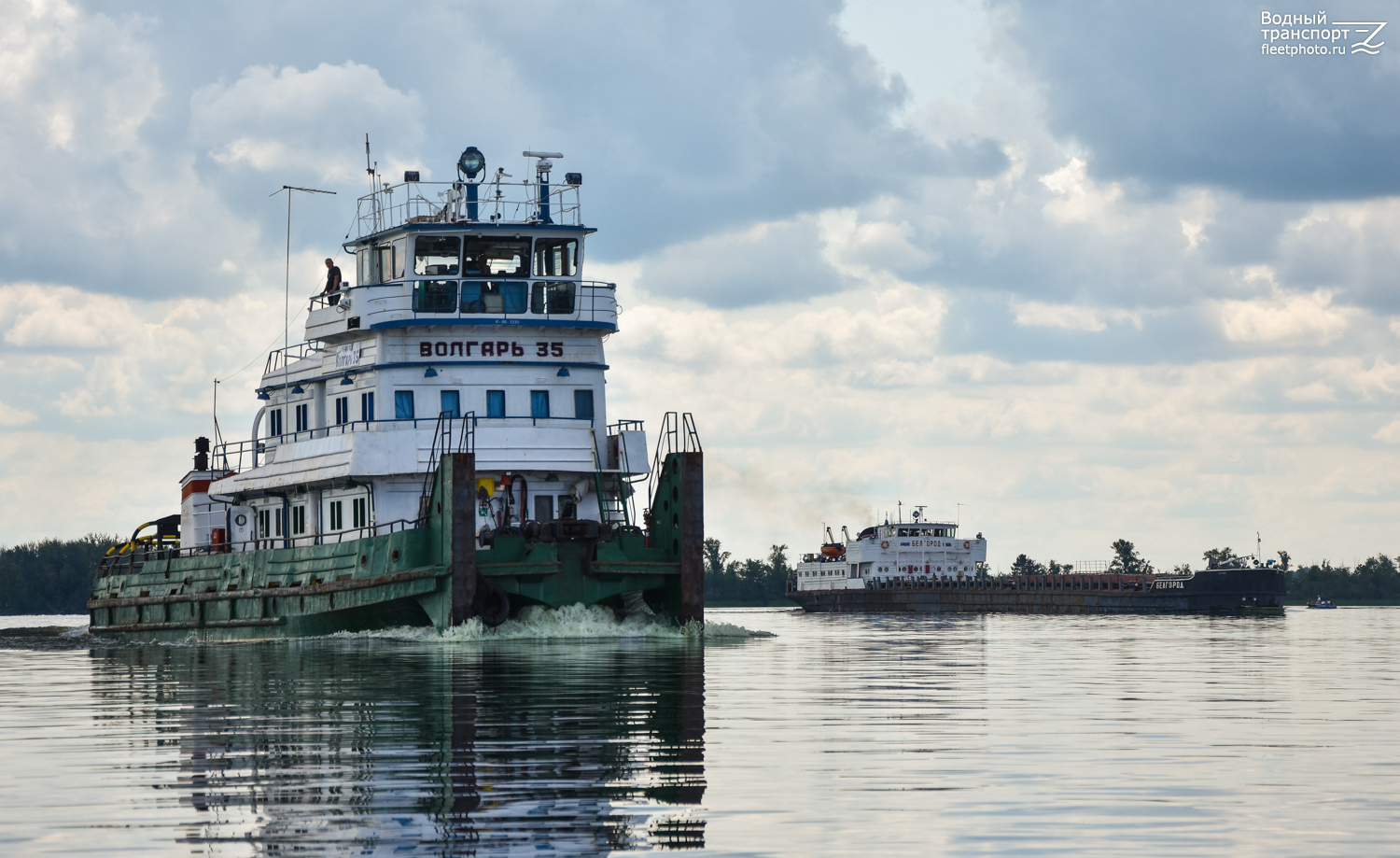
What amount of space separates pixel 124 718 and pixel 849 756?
28.9 feet

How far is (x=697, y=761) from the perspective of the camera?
14250 mm

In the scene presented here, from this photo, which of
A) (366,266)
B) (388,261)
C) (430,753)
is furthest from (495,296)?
(430,753)

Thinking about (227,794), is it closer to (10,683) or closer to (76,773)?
(76,773)

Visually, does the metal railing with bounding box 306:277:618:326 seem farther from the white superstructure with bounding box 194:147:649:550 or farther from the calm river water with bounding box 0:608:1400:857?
the calm river water with bounding box 0:608:1400:857

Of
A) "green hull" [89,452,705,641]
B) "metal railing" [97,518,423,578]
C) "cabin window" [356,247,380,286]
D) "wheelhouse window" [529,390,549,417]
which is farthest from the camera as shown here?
"cabin window" [356,247,380,286]

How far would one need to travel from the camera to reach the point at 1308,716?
61.7ft

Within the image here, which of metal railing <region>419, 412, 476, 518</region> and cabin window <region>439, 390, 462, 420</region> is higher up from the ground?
cabin window <region>439, 390, 462, 420</region>

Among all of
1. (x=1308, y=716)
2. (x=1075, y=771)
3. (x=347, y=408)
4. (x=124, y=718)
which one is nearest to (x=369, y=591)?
(x=347, y=408)

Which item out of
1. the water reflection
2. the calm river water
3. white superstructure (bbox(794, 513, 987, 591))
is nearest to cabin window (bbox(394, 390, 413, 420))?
the calm river water

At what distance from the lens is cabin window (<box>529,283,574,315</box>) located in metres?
41.6

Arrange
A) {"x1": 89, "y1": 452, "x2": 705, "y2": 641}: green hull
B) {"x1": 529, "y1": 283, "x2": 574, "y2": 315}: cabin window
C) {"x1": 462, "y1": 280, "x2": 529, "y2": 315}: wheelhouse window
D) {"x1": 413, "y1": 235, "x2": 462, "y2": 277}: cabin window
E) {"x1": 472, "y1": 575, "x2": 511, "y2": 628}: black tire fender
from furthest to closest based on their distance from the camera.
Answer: {"x1": 413, "y1": 235, "x2": 462, "y2": 277}: cabin window → {"x1": 529, "y1": 283, "x2": 574, "y2": 315}: cabin window → {"x1": 462, "y1": 280, "x2": 529, "y2": 315}: wheelhouse window → {"x1": 472, "y1": 575, "x2": 511, "y2": 628}: black tire fender → {"x1": 89, "y1": 452, "x2": 705, "y2": 641}: green hull

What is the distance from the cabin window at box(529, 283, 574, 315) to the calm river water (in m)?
15.0

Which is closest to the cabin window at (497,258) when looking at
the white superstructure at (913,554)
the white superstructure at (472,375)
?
the white superstructure at (472,375)

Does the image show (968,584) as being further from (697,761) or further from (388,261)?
(697,761)
